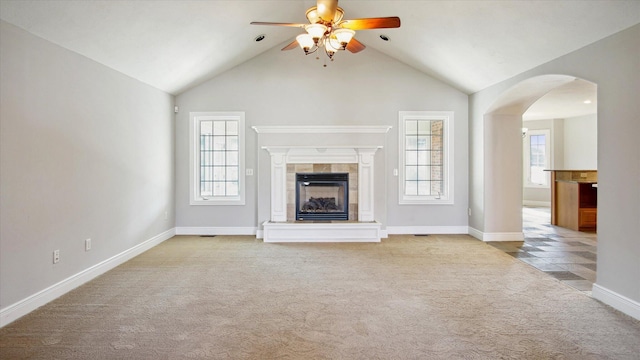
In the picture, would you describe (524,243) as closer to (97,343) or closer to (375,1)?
(375,1)

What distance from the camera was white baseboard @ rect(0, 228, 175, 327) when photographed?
2.88 m

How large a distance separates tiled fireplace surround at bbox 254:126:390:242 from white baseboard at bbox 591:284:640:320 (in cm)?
313

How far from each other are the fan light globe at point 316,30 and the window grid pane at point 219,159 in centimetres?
361

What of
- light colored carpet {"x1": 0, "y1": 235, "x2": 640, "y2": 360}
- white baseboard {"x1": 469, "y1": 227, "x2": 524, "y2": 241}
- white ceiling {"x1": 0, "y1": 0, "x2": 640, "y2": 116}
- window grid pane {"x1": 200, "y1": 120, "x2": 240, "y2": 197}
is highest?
white ceiling {"x1": 0, "y1": 0, "x2": 640, "y2": 116}

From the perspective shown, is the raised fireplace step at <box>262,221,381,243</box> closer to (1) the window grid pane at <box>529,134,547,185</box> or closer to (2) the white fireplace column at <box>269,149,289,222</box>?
(2) the white fireplace column at <box>269,149,289,222</box>

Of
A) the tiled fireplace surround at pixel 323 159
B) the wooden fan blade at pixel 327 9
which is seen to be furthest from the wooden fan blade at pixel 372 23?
the tiled fireplace surround at pixel 323 159

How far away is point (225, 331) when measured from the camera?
2672 millimetres

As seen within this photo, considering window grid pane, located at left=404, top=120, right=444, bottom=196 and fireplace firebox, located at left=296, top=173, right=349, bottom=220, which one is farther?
window grid pane, located at left=404, top=120, right=444, bottom=196

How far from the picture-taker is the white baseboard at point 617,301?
2.94 m

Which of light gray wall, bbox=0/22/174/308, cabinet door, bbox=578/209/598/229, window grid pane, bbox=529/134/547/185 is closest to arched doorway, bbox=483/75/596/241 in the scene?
cabinet door, bbox=578/209/598/229

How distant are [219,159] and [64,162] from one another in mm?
2992

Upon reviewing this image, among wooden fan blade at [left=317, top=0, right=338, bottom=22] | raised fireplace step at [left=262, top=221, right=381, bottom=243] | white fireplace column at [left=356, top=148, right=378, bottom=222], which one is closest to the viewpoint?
wooden fan blade at [left=317, top=0, right=338, bottom=22]

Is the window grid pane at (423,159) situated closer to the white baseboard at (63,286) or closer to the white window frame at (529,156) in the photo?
the white baseboard at (63,286)

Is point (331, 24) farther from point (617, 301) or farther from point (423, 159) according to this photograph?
point (423, 159)
